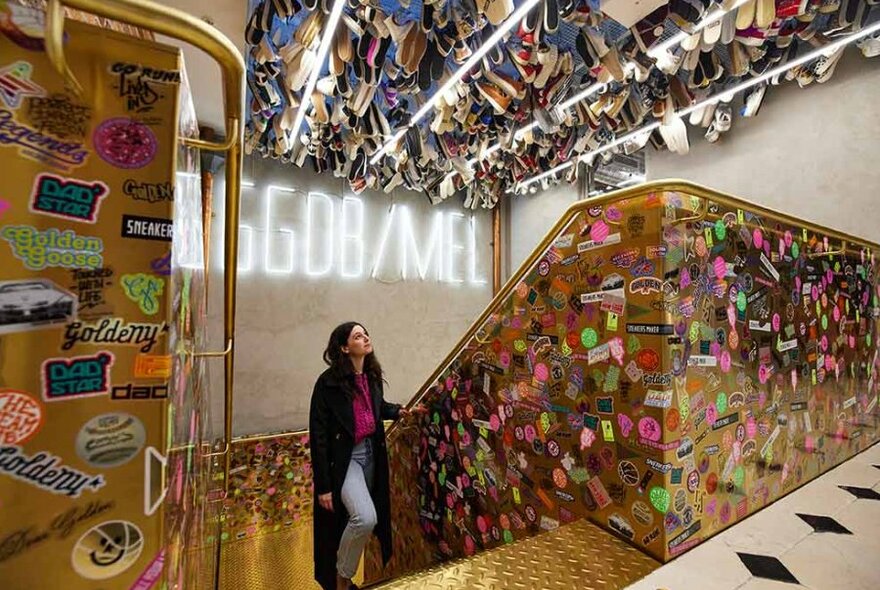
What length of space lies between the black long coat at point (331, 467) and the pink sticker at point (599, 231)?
1.78 meters

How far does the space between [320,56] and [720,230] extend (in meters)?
2.66

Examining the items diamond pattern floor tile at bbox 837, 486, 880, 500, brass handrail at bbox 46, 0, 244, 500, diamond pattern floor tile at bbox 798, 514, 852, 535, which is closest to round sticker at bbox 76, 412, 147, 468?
brass handrail at bbox 46, 0, 244, 500

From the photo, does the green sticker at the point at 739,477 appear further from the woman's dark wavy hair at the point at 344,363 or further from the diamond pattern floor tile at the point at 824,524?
the woman's dark wavy hair at the point at 344,363

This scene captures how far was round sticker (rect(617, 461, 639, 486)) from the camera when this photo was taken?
5.33 ft

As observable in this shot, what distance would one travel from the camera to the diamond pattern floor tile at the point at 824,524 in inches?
69.2

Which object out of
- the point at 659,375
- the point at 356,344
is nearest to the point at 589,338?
the point at 659,375

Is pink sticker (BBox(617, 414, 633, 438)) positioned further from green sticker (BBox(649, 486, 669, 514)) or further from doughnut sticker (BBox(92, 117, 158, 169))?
doughnut sticker (BBox(92, 117, 158, 169))

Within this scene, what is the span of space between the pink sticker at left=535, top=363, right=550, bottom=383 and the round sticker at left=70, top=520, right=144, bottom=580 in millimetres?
1771

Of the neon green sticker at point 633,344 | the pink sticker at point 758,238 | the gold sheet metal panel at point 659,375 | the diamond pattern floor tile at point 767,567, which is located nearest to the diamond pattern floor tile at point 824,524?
the gold sheet metal panel at point 659,375

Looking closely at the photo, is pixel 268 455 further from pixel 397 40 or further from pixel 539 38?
pixel 539 38

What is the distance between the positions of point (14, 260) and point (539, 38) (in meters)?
2.91

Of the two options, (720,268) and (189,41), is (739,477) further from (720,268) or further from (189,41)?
(189,41)

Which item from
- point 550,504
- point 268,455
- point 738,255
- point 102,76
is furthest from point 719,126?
point 268,455

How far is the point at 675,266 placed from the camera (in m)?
1.58
